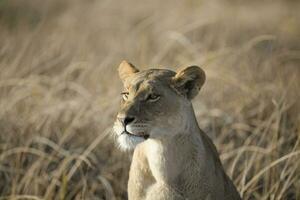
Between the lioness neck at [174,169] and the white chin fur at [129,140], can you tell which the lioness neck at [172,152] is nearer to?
the lioness neck at [174,169]

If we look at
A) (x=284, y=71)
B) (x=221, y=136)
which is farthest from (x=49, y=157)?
(x=284, y=71)

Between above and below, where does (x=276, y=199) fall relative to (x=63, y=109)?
below

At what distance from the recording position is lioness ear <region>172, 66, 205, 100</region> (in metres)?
5.95

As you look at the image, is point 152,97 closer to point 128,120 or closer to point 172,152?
point 128,120

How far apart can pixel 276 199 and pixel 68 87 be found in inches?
115

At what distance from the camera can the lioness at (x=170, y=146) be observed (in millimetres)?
5832

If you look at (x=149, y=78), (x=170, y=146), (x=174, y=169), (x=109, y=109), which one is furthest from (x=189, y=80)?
(x=109, y=109)

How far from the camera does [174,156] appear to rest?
5980mm

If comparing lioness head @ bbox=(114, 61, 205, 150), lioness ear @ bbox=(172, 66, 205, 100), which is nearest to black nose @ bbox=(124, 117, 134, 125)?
lioness head @ bbox=(114, 61, 205, 150)

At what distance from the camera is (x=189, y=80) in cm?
600

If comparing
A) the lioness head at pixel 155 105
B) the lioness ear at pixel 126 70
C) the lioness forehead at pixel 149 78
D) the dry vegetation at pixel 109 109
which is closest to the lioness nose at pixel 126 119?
the lioness head at pixel 155 105

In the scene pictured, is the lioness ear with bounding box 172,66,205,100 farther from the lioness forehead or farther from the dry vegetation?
the dry vegetation

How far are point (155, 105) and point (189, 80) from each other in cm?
34

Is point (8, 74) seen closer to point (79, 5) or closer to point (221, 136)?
point (221, 136)
